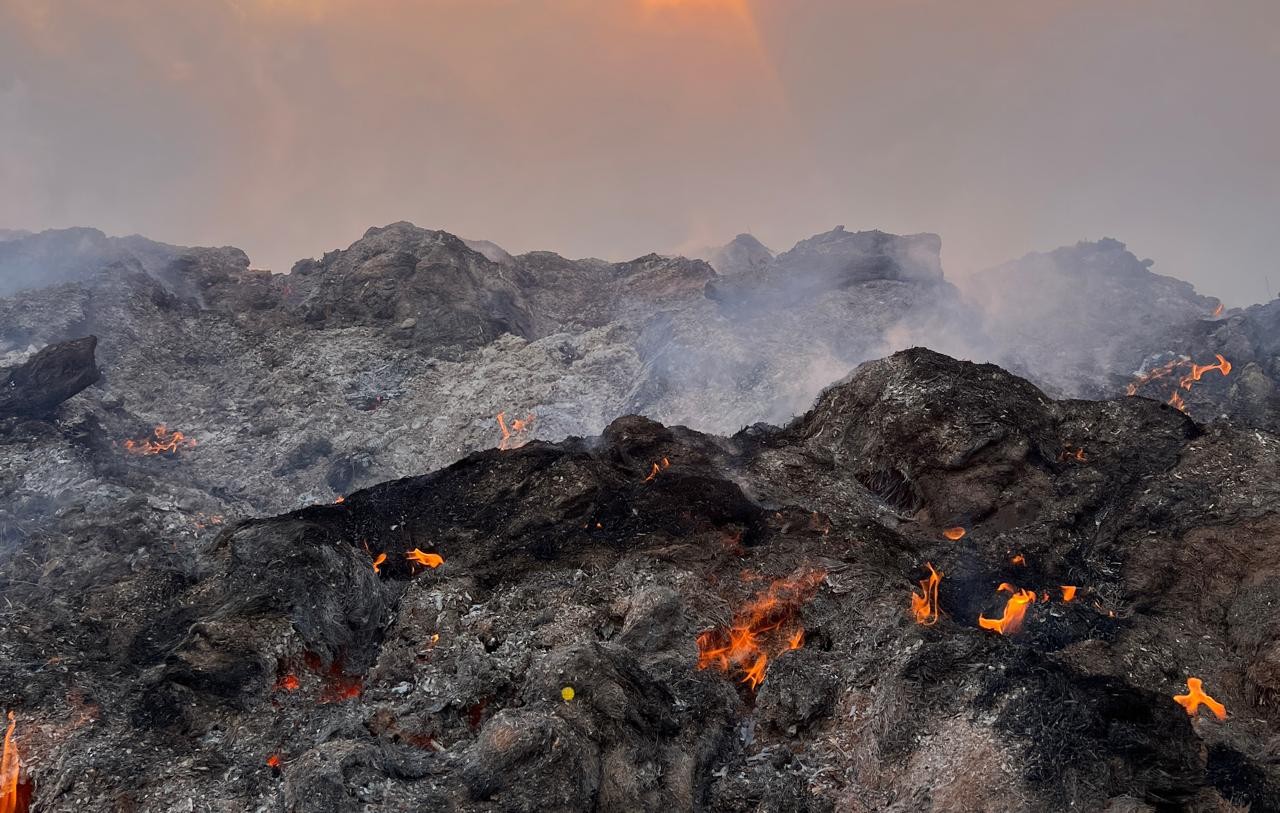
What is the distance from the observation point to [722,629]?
698 inches

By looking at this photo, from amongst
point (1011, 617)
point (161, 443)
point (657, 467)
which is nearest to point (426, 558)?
point (657, 467)

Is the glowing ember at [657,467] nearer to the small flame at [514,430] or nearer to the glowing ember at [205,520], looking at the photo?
the small flame at [514,430]

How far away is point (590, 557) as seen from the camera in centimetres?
2005

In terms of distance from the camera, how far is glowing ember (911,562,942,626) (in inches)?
642

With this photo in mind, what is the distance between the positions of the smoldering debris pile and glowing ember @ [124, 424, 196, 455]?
33cm

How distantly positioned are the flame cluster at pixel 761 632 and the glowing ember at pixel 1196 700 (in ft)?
22.9

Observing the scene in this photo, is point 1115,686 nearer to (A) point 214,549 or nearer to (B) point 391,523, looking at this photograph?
(B) point 391,523

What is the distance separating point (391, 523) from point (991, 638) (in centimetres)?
1510

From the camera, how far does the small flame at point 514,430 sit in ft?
127

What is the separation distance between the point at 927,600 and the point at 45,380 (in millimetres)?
36120

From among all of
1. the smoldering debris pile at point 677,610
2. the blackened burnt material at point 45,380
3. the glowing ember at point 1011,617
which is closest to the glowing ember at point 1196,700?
the smoldering debris pile at point 677,610

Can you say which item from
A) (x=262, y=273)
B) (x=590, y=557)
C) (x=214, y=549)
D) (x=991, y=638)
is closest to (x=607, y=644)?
(x=590, y=557)

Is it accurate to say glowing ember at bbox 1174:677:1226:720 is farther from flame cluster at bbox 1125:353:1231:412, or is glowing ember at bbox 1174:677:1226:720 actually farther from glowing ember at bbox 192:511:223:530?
glowing ember at bbox 192:511:223:530

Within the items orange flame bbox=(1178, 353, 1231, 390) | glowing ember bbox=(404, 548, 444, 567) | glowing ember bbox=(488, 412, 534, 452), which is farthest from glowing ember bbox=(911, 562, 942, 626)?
orange flame bbox=(1178, 353, 1231, 390)
